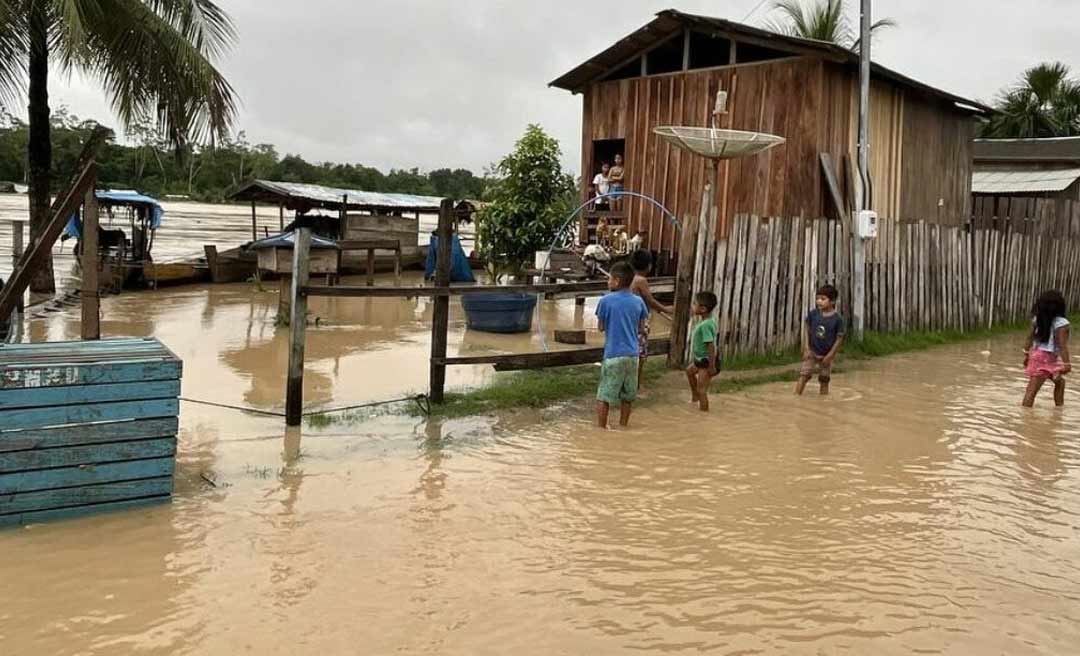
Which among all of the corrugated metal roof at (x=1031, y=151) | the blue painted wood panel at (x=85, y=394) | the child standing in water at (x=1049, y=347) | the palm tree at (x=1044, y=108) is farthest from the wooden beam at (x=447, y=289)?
the palm tree at (x=1044, y=108)

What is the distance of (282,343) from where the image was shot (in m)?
12.3

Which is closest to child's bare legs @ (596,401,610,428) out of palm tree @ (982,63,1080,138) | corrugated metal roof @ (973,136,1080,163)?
corrugated metal roof @ (973,136,1080,163)

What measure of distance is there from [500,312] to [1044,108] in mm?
34858

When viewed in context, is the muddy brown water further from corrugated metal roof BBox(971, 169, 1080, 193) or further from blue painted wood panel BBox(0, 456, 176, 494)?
corrugated metal roof BBox(971, 169, 1080, 193)

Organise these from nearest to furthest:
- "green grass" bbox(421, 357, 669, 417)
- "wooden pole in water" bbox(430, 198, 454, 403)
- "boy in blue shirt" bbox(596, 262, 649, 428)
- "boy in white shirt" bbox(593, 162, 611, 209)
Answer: "boy in blue shirt" bbox(596, 262, 649, 428)
"wooden pole in water" bbox(430, 198, 454, 403)
"green grass" bbox(421, 357, 669, 417)
"boy in white shirt" bbox(593, 162, 611, 209)

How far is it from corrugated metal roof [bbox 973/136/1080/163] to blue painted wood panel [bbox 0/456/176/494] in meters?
26.0

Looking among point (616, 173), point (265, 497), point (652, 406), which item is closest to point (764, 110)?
point (616, 173)

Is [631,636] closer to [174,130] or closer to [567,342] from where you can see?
[567,342]

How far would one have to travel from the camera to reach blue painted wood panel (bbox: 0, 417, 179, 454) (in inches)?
186

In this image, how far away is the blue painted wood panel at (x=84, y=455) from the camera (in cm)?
473

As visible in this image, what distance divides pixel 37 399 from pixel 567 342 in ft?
26.3

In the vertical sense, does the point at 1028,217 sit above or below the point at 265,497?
above

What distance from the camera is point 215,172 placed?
214 ft

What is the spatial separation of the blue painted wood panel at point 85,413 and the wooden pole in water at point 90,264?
244 centimetres
